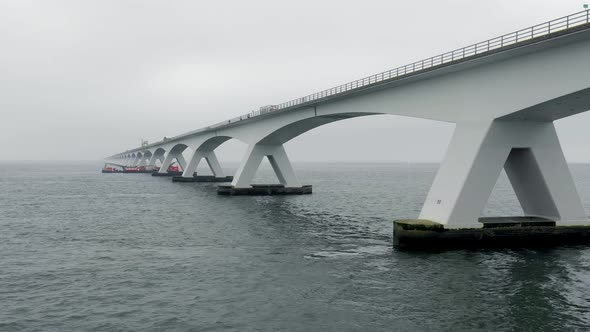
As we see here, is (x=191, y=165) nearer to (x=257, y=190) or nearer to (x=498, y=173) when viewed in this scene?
(x=257, y=190)

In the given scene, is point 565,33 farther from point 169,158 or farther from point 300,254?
point 169,158

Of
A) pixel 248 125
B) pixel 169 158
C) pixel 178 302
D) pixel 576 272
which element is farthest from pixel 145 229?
pixel 169 158

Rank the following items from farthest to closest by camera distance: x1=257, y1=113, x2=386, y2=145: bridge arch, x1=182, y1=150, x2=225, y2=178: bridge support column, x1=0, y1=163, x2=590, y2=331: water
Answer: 1. x1=182, y1=150, x2=225, y2=178: bridge support column
2. x1=257, y1=113, x2=386, y2=145: bridge arch
3. x1=0, y1=163, x2=590, y2=331: water

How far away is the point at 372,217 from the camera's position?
137ft

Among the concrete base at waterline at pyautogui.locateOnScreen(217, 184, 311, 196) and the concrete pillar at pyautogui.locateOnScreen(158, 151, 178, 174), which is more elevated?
the concrete pillar at pyautogui.locateOnScreen(158, 151, 178, 174)

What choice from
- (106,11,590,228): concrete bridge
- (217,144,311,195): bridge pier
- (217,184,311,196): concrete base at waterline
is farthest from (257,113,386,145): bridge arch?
(106,11,590,228): concrete bridge

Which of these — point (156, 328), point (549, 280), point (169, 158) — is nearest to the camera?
point (156, 328)

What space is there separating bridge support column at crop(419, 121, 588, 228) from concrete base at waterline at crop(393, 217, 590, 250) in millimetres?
615

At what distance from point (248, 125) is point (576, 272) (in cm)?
5160

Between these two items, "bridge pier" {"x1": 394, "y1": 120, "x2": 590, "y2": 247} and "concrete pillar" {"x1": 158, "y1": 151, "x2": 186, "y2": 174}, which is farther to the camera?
"concrete pillar" {"x1": 158, "y1": 151, "x2": 186, "y2": 174}

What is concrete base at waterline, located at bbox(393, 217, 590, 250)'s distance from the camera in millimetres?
26047

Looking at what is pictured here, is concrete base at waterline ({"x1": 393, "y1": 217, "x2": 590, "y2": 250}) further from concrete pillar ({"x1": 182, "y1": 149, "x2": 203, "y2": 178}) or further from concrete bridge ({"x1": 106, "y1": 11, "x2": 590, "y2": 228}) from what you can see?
concrete pillar ({"x1": 182, "y1": 149, "x2": 203, "y2": 178})

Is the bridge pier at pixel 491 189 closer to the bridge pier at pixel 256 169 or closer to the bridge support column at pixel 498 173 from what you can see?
the bridge support column at pixel 498 173

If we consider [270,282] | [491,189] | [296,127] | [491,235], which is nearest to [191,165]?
[296,127]
